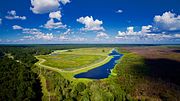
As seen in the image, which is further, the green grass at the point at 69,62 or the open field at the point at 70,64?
the green grass at the point at 69,62

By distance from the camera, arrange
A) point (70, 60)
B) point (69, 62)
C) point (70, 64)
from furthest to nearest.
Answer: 1. point (70, 60)
2. point (69, 62)
3. point (70, 64)

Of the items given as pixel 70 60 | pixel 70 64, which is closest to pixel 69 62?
pixel 70 64

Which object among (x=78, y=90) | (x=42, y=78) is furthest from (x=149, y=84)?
(x=42, y=78)

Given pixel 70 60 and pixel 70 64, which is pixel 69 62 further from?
pixel 70 60

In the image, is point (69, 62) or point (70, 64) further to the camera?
point (69, 62)

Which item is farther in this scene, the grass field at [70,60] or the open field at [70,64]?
the grass field at [70,60]

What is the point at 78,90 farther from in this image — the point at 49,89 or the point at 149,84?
the point at 149,84

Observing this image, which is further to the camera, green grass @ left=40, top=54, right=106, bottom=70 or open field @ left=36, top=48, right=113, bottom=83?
green grass @ left=40, top=54, right=106, bottom=70

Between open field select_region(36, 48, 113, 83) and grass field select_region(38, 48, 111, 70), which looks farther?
grass field select_region(38, 48, 111, 70)

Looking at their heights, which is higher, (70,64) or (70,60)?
(70,64)

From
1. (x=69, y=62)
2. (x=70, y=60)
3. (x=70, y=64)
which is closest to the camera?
(x=70, y=64)

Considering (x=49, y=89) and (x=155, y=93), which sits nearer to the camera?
(x=155, y=93)
